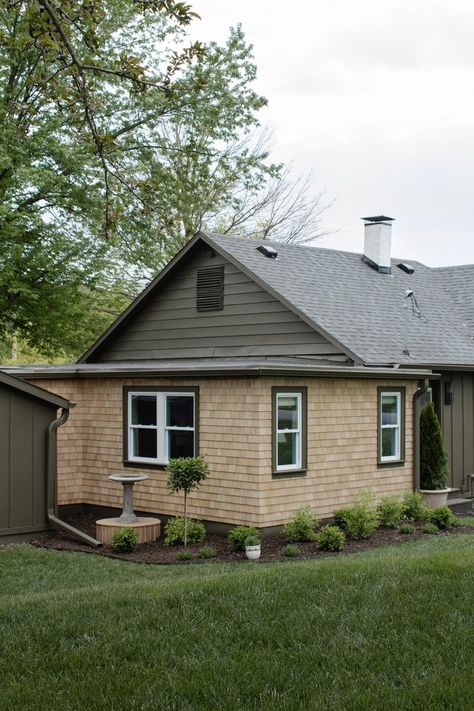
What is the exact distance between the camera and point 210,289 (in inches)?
757

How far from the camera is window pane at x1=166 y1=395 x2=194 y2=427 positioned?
49.2 ft

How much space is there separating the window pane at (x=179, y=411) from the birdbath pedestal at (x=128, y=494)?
3.78 feet

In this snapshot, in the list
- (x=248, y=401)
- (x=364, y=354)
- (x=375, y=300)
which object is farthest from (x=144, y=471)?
(x=375, y=300)

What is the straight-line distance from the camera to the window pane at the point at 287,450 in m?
14.2

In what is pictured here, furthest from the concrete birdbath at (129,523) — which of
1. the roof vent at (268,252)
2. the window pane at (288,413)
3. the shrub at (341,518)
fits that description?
the roof vent at (268,252)

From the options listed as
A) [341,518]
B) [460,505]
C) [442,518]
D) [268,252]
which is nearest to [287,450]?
[341,518]

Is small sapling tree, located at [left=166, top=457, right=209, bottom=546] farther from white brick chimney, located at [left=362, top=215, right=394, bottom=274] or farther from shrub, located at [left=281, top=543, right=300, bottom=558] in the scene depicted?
white brick chimney, located at [left=362, top=215, right=394, bottom=274]

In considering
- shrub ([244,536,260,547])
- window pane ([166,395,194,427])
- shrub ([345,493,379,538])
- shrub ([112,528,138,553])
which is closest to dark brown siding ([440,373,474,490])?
shrub ([345,493,379,538])

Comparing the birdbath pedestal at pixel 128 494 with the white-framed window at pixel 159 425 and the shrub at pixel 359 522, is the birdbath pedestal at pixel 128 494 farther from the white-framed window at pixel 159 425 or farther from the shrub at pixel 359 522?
the shrub at pixel 359 522

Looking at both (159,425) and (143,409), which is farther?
(143,409)

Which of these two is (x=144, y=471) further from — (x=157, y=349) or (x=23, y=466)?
(x=157, y=349)

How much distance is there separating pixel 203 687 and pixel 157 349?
14.4 m

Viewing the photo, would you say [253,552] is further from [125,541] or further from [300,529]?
[125,541]

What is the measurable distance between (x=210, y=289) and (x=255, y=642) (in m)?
12.7
